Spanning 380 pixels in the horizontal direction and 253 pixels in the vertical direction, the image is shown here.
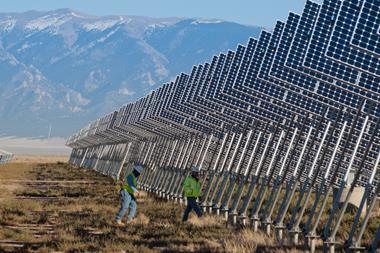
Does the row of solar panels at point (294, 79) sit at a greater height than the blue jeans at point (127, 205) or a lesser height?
greater

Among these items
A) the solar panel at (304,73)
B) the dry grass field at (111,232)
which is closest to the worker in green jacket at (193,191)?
the dry grass field at (111,232)

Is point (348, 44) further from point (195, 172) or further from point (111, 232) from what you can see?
point (195, 172)

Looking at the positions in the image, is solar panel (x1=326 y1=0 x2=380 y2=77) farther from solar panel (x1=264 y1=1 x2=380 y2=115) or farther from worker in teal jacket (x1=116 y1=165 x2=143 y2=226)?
worker in teal jacket (x1=116 y1=165 x2=143 y2=226)

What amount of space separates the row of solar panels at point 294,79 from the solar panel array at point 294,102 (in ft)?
0.11

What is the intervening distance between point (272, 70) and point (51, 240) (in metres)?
11.9

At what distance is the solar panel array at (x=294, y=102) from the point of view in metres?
25.3

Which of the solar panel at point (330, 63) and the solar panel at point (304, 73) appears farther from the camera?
the solar panel at point (304, 73)

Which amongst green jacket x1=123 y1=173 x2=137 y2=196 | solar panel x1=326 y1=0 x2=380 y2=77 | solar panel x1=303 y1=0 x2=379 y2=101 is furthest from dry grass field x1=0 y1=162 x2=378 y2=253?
solar panel x1=326 y1=0 x2=380 y2=77

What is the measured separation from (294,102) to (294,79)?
1.86m

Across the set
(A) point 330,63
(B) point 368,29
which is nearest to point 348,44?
(B) point 368,29

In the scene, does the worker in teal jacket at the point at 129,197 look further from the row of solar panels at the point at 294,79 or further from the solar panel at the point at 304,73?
the solar panel at the point at 304,73

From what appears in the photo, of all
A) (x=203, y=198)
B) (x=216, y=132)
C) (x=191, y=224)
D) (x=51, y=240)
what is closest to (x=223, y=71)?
(x=216, y=132)

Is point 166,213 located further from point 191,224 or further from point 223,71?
point 223,71

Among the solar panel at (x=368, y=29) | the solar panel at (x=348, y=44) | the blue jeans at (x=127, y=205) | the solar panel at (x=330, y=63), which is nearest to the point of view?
the solar panel at (x=368, y=29)
